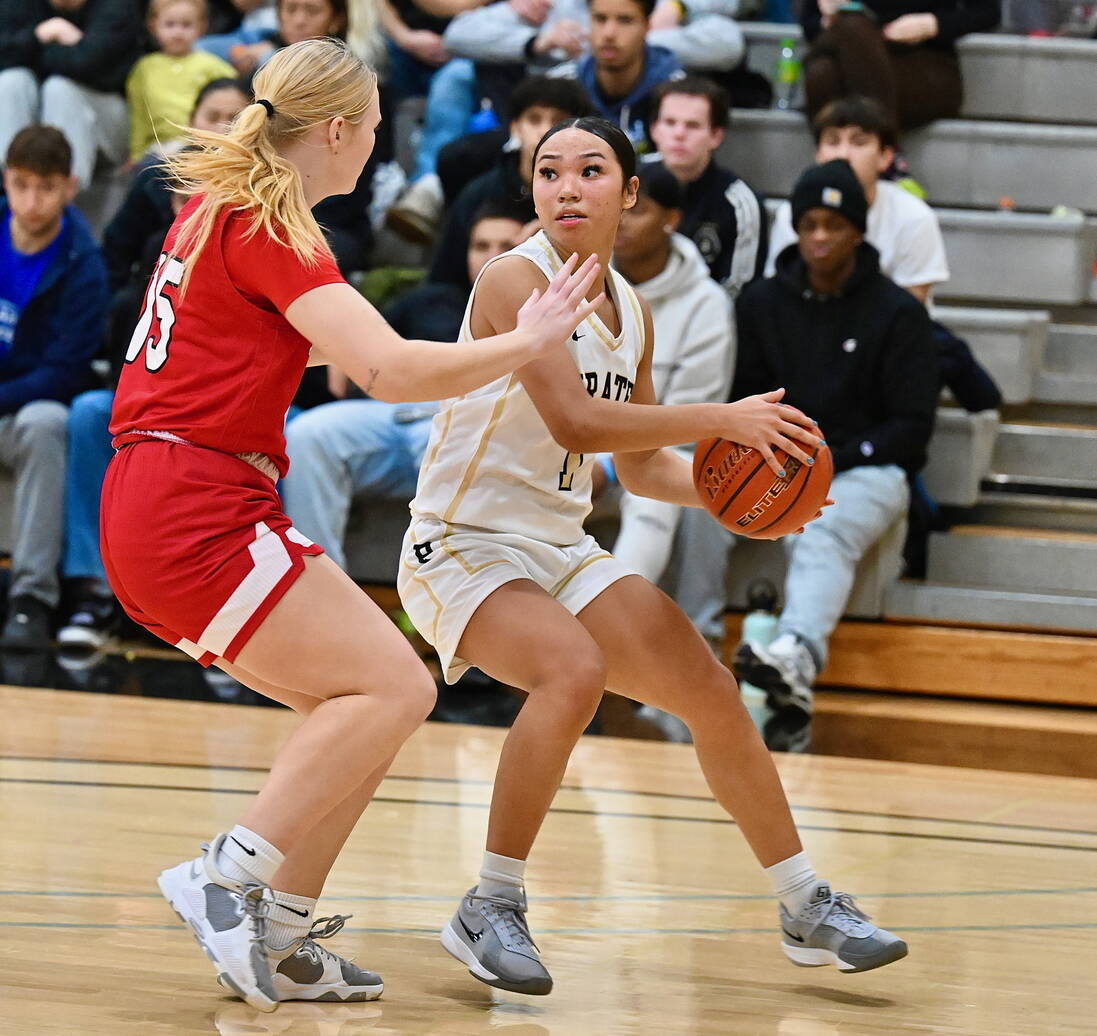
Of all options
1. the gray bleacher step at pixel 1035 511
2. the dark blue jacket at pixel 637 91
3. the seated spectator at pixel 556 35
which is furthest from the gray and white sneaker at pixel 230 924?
the seated spectator at pixel 556 35

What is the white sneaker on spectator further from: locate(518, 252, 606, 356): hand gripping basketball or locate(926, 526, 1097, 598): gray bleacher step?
locate(518, 252, 606, 356): hand gripping basketball

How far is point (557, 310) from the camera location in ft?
9.34

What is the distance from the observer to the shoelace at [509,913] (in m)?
3.14

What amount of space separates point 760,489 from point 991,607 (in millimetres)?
3439

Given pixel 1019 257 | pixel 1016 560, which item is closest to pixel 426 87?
pixel 1019 257

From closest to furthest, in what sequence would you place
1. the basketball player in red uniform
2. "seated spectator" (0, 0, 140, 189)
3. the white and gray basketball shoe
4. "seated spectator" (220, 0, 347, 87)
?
the basketball player in red uniform < the white and gray basketball shoe < "seated spectator" (220, 0, 347, 87) < "seated spectator" (0, 0, 140, 189)

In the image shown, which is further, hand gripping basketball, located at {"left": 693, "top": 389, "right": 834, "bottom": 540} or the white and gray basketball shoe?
the white and gray basketball shoe

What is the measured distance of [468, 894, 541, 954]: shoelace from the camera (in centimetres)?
314

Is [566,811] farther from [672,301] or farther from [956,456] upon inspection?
[956,456]

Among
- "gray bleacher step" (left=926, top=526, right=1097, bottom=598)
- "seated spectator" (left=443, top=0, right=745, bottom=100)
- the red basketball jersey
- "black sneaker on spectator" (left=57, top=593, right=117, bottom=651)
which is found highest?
"seated spectator" (left=443, top=0, right=745, bottom=100)

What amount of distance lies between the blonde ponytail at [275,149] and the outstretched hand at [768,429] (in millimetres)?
795

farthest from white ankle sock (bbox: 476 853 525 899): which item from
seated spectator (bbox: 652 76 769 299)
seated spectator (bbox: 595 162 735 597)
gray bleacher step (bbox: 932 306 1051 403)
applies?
gray bleacher step (bbox: 932 306 1051 403)

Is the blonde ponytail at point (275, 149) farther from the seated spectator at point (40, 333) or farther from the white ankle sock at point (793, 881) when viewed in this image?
the seated spectator at point (40, 333)

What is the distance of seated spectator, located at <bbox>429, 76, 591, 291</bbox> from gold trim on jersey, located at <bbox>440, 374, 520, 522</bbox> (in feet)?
12.1
